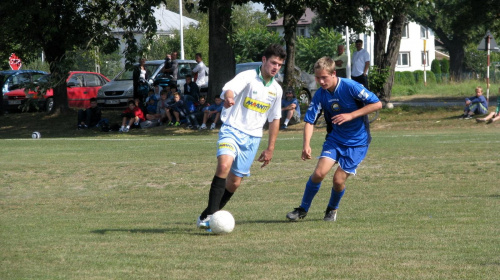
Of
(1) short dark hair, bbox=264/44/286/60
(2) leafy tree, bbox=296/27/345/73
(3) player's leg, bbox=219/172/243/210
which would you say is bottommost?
(3) player's leg, bbox=219/172/243/210

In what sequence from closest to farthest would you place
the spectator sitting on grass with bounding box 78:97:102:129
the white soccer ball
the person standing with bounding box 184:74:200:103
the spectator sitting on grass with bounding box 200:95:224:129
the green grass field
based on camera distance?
the green grass field, the white soccer ball, the spectator sitting on grass with bounding box 200:95:224:129, the person standing with bounding box 184:74:200:103, the spectator sitting on grass with bounding box 78:97:102:129

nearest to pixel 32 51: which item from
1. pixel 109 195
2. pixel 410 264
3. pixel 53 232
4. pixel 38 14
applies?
pixel 38 14

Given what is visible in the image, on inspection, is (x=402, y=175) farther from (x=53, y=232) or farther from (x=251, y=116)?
(x=53, y=232)

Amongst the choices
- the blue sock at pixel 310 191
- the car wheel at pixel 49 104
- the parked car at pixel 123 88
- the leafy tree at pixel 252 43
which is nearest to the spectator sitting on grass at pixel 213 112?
the parked car at pixel 123 88

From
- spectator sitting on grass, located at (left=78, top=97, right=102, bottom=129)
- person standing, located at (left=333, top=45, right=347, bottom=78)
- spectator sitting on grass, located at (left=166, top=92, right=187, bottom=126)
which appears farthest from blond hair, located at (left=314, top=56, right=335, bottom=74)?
spectator sitting on grass, located at (left=78, top=97, right=102, bottom=129)

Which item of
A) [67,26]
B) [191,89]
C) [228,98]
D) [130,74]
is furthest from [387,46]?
[228,98]

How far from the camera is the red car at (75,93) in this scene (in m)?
34.4

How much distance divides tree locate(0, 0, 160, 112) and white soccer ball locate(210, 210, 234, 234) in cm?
1784

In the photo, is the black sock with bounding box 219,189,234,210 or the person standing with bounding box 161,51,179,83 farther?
the person standing with bounding box 161,51,179,83

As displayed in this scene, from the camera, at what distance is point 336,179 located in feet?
28.2

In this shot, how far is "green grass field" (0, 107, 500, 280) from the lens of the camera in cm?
604

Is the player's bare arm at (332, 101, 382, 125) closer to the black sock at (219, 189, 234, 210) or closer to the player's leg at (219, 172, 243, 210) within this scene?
the player's leg at (219, 172, 243, 210)

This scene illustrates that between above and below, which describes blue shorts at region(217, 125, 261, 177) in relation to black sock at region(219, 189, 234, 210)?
above

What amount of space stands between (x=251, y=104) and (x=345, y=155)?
4.07ft
